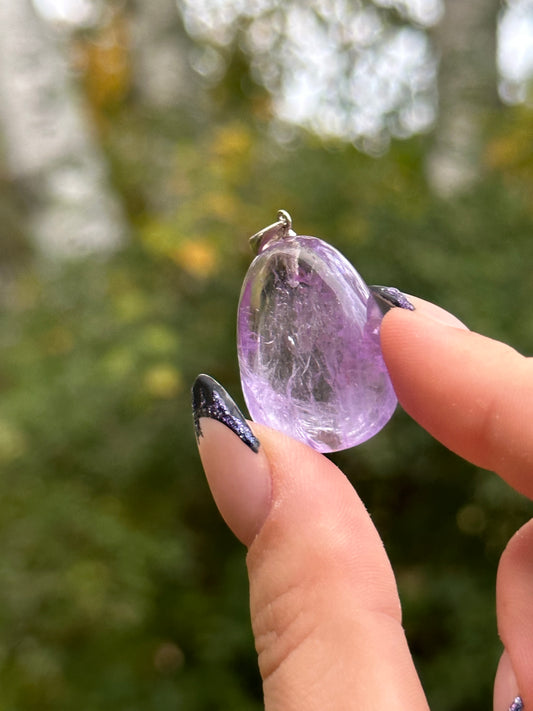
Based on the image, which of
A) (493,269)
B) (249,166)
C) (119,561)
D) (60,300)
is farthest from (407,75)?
(119,561)

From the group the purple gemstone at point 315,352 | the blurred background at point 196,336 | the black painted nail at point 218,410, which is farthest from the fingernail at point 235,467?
the blurred background at point 196,336

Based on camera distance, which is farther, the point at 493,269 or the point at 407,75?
the point at 407,75

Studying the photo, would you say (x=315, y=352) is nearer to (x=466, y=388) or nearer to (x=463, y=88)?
(x=466, y=388)

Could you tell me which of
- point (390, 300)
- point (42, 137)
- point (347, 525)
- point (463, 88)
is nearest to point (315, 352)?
point (390, 300)

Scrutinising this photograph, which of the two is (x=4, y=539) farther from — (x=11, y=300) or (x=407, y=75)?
(x=407, y=75)

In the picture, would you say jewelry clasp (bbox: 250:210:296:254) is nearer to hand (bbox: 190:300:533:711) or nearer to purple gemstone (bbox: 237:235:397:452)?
purple gemstone (bbox: 237:235:397:452)

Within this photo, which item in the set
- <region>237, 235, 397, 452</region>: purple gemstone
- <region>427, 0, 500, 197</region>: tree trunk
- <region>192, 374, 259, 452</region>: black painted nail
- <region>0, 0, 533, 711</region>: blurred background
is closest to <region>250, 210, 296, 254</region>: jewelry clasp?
<region>237, 235, 397, 452</region>: purple gemstone

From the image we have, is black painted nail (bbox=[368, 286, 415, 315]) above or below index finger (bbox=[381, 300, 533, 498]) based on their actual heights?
above
